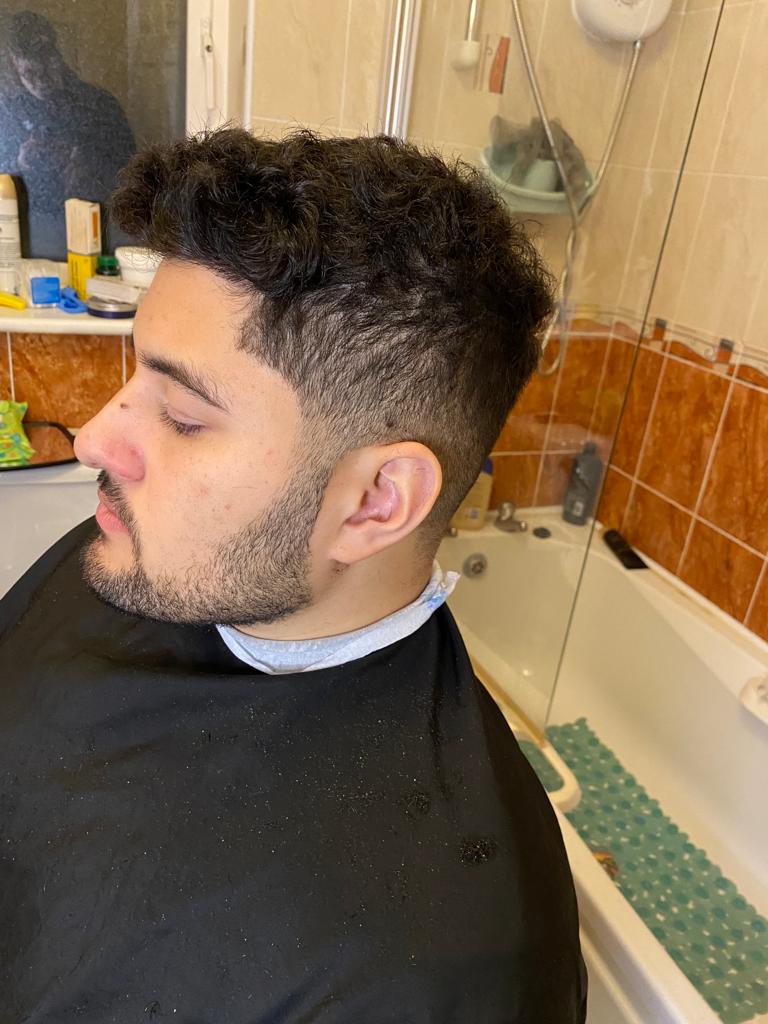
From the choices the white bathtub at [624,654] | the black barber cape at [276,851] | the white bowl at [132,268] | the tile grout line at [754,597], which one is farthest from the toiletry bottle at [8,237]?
the tile grout line at [754,597]

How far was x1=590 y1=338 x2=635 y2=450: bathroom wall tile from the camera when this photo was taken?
168 cm

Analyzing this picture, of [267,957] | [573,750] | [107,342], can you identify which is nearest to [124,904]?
[267,957]

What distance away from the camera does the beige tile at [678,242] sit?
1.87 metres

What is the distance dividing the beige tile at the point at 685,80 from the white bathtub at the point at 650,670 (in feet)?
2.65

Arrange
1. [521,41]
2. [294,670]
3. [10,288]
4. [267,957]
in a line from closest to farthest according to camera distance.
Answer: [267,957] < [294,670] < [10,288] < [521,41]

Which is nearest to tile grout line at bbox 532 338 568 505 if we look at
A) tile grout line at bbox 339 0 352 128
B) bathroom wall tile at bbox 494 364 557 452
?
bathroom wall tile at bbox 494 364 557 452

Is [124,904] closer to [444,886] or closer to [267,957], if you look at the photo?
[267,957]

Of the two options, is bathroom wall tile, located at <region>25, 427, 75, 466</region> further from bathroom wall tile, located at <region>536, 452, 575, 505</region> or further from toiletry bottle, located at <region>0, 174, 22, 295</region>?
bathroom wall tile, located at <region>536, 452, 575, 505</region>

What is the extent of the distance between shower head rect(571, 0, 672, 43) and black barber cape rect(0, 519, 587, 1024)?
1.34 m

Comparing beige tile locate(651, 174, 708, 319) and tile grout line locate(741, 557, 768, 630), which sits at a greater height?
beige tile locate(651, 174, 708, 319)

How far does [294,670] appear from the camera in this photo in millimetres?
906

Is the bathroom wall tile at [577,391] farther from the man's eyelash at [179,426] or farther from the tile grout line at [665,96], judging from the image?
the man's eyelash at [179,426]

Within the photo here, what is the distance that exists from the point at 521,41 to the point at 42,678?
153 cm

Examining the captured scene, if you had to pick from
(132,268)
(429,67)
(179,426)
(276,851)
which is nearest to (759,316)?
(429,67)
